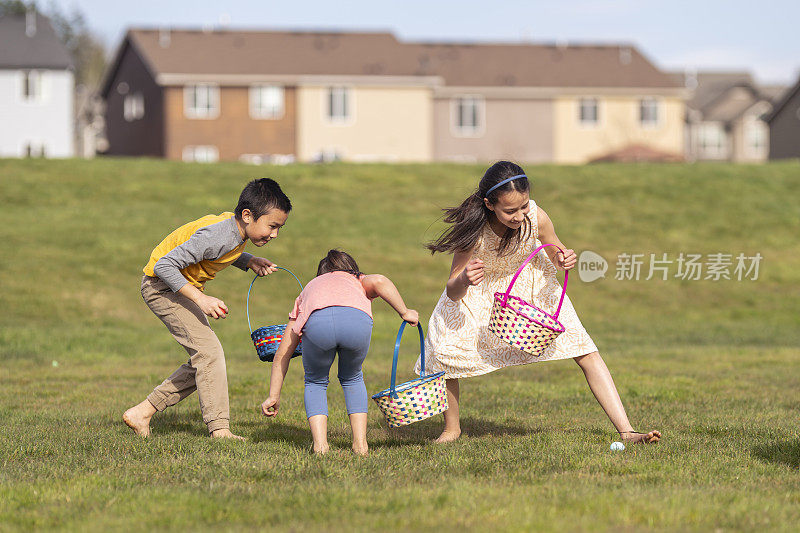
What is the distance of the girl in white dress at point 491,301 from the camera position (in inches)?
280

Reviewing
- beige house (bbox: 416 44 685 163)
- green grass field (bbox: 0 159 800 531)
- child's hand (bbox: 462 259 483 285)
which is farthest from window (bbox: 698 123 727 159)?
child's hand (bbox: 462 259 483 285)

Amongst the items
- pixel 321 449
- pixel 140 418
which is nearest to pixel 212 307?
pixel 321 449

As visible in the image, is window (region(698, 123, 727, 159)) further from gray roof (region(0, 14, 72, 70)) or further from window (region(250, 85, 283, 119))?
gray roof (region(0, 14, 72, 70))

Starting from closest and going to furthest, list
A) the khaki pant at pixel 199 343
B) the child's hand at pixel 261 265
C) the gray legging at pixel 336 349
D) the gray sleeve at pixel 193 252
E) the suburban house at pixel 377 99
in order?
the gray legging at pixel 336 349
the gray sleeve at pixel 193 252
the khaki pant at pixel 199 343
the child's hand at pixel 261 265
the suburban house at pixel 377 99

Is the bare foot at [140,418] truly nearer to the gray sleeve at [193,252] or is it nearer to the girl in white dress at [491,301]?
the gray sleeve at [193,252]

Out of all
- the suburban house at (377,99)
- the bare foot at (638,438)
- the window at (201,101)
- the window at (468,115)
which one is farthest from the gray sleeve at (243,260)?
the window at (468,115)

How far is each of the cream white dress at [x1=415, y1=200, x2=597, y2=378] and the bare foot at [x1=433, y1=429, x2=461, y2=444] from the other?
0.48m

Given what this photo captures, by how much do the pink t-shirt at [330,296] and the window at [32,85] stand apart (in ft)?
162

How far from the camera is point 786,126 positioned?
5959 centimetres

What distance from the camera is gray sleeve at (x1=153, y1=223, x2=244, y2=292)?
6.95 meters

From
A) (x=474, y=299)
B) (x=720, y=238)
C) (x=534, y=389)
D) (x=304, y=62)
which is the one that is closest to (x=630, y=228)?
(x=720, y=238)

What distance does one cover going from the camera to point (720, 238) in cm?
2486

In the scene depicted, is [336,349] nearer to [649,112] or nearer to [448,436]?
[448,436]

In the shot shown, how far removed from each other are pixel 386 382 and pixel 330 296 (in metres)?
4.21
